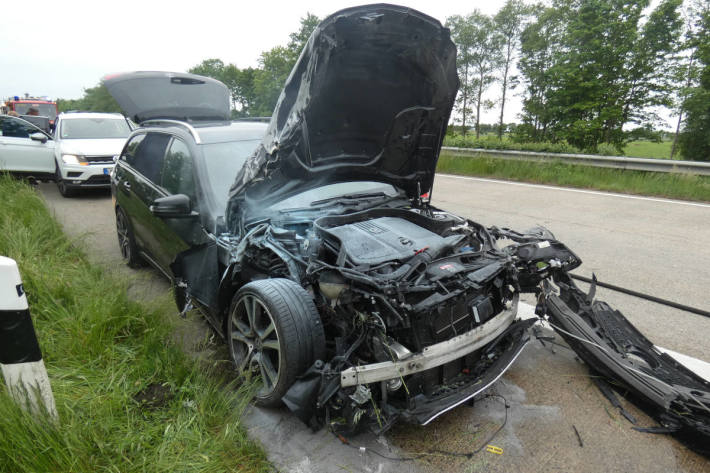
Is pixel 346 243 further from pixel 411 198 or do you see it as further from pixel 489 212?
pixel 489 212

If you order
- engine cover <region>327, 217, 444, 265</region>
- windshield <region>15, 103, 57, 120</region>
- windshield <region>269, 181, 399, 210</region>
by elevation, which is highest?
windshield <region>15, 103, 57, 120</region>

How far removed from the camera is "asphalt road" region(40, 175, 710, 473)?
84.7 inches

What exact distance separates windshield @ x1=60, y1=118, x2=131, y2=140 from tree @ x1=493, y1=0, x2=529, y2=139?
24.2m

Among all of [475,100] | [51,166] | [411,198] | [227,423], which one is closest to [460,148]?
[411,198]

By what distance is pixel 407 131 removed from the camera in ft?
10.9

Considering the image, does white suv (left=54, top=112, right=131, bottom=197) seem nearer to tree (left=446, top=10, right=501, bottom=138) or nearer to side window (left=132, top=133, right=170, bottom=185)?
side window (left=132, top=133, right=170, bottom=185)

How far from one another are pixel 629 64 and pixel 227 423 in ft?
69.1

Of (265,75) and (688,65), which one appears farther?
(265,75)

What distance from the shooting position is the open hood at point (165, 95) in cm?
470

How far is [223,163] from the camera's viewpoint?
140 inches

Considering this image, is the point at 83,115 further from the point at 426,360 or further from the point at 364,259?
the point at 426,360

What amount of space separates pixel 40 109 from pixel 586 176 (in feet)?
104

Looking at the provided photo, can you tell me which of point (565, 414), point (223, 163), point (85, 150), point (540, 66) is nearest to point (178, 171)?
point (223, 163)

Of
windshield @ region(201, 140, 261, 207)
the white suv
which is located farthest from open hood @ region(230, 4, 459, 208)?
the white suv
